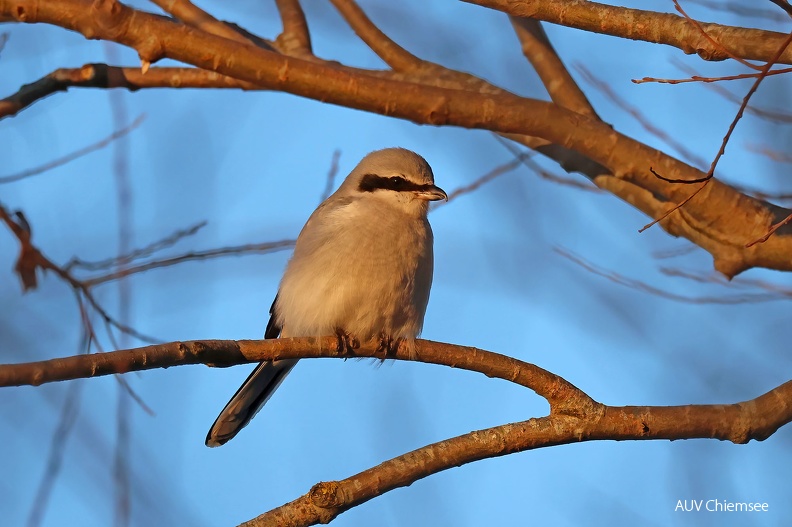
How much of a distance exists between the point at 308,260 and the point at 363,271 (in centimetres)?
35

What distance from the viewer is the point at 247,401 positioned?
482cm

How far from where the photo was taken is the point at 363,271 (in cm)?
448

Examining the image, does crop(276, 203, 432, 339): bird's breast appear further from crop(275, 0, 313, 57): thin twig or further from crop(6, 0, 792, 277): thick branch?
crop(6, 0, 792, 277): thick branch

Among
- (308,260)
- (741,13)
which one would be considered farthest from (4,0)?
(741,13)

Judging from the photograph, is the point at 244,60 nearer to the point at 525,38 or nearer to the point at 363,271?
the point at 363,271

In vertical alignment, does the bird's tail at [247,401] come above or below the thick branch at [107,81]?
below

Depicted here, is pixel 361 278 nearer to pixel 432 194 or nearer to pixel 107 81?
pixel 432 194

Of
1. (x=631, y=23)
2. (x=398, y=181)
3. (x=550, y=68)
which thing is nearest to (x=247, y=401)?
(x=398, y=181)

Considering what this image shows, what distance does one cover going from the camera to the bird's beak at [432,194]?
5.00 m

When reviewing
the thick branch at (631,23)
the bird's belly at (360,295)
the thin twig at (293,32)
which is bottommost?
the bird's belly at (360,295)

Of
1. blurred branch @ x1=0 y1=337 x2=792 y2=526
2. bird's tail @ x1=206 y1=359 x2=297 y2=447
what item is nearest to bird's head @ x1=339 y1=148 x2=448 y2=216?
bird's tail @ x1=206 y1=359 x2=297 y2=447

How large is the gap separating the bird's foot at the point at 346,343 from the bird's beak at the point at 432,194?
96 centimetres

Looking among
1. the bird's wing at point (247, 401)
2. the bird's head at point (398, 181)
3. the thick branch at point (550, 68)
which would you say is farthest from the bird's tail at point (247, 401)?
the thick branch at point (550, 68)

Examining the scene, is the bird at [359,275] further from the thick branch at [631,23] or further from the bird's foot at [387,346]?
the thick branch at [631,23]
